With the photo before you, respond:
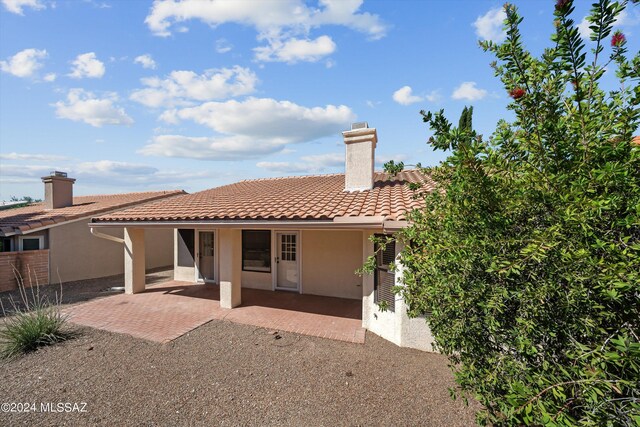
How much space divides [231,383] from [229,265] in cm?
405

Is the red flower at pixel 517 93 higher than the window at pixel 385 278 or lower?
higher

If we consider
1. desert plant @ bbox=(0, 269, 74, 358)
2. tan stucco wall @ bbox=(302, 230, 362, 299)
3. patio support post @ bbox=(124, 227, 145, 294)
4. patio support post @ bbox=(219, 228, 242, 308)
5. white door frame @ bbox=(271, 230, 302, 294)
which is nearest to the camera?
desert plant @ bbox=(0, 269, 74, 358)

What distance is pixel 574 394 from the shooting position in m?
1.88

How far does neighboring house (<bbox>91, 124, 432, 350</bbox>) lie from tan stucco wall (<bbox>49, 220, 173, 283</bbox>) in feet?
14.3

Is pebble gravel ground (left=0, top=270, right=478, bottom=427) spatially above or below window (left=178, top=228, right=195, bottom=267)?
below

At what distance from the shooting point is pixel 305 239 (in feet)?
34.4

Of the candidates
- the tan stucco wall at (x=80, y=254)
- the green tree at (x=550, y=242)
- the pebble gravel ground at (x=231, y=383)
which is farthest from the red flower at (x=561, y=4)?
the tan stucco wall at (x=80, y=254)

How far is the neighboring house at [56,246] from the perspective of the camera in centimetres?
1170

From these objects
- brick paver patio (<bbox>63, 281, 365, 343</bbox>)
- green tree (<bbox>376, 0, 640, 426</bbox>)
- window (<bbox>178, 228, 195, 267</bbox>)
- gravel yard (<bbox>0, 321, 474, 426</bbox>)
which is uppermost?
green tree (<bbox>376, 0, 640, 426</bbox>)

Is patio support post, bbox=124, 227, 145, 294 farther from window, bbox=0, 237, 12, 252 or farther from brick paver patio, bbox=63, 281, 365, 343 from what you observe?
window, bbox=0, 237, 12, 252

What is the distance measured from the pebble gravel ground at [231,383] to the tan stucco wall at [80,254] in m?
8.75

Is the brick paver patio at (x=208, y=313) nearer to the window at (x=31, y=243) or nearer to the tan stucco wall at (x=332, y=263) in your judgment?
the tan stucco wall at (x=332, y=263)

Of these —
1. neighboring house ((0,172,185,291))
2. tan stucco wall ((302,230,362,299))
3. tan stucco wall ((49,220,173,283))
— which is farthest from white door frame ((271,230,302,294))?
tan stucco wall ((49,220,173,283))

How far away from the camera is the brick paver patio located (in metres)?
7.05
